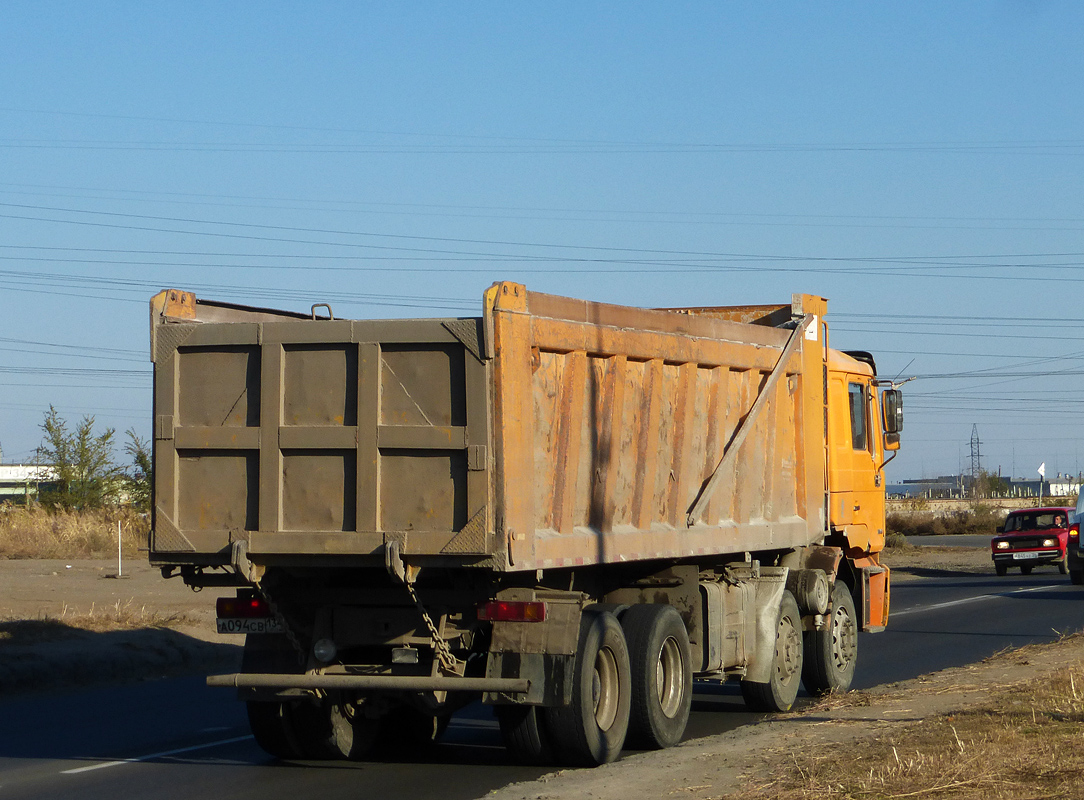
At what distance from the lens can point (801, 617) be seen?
12945 millimetres

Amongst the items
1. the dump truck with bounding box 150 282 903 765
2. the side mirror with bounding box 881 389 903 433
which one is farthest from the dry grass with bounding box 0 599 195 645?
the side mirror with bounding box 881 389 903 433

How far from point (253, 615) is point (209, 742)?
2154 mm

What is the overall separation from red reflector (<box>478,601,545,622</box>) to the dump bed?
1.09ft

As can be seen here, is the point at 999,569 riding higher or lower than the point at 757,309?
lower

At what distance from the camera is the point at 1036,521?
3616 centimetres

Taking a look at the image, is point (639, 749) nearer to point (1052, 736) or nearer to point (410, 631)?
point (410, 631)

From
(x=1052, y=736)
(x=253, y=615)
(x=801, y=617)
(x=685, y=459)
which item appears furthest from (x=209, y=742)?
(x=1052, y=736)

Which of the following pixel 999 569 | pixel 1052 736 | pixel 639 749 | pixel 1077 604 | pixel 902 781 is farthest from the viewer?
pixel 999 569

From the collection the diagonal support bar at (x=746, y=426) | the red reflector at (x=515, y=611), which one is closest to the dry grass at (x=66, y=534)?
the diagonal support bar at (x=746, y=426)

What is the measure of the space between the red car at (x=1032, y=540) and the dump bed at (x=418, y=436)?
27.9 metres

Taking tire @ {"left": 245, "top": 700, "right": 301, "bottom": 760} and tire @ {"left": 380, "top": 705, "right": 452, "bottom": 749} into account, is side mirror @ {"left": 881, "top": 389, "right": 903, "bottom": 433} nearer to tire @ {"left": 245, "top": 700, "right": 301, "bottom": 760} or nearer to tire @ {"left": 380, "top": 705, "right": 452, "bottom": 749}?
tire @ {"left": 380, "top": 705, "right": 452, "bottom": 749}

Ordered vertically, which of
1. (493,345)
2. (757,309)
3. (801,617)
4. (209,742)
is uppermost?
(757,309)

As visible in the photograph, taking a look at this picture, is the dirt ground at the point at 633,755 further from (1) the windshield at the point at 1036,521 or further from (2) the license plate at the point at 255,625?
(1) the windshield at the point at 1036,521

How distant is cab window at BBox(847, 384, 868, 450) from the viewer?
1420cm
